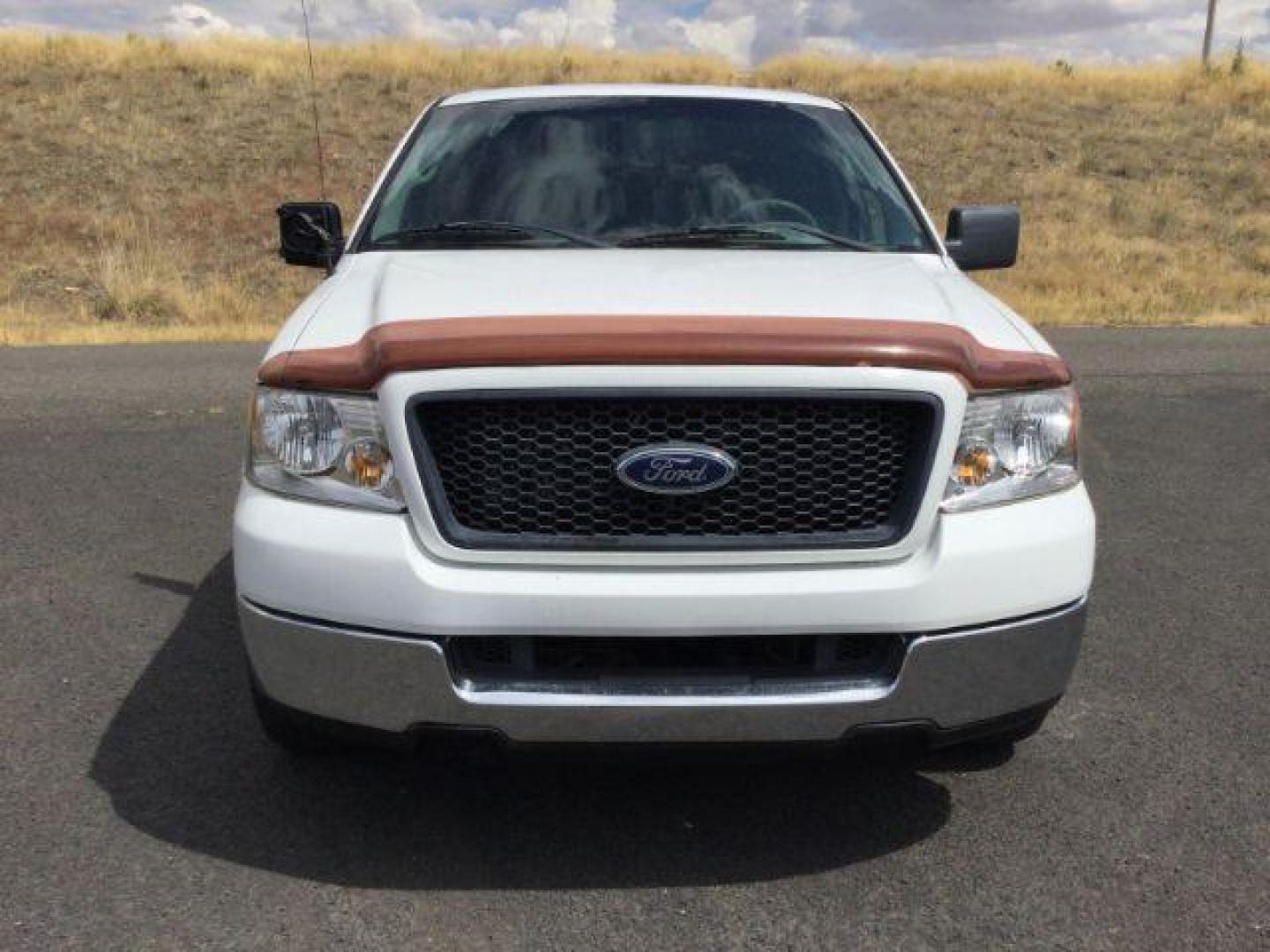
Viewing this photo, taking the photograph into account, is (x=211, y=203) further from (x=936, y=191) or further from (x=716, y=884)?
(x=716, y=884)

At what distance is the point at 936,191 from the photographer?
2277 centimetres

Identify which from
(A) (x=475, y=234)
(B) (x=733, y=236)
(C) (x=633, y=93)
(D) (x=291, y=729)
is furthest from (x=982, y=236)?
(D) (x=291, y=729)

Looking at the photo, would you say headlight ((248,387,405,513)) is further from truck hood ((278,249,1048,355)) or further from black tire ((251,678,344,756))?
black tire ((251,678,344,756))

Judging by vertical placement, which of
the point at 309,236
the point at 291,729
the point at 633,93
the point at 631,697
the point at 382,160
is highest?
the point at 633,93

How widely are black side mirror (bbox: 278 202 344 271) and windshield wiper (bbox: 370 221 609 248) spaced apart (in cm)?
54

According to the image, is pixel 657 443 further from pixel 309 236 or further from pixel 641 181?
pixel 309 236

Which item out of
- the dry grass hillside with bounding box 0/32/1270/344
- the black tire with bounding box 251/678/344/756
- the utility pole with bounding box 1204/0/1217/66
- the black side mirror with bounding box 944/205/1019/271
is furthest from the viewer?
the utility pole with bounding box 1204/0/1217/66

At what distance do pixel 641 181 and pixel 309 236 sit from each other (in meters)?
1.16

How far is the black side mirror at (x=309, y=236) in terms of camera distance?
4266mm

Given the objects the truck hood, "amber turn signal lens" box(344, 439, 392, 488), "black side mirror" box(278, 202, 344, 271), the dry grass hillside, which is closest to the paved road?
"amber turn signal lens" box(344, 439, 392, 488)

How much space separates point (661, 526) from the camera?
8.34ft

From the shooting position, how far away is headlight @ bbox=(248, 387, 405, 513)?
2.56 meters

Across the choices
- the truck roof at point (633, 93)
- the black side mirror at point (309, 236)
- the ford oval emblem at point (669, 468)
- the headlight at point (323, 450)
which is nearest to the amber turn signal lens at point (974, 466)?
the ford oval emblem at point (669, 468)

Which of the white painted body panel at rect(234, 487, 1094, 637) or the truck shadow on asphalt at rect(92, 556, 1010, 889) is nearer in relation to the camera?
the white painted body panel at rect(234, 487, 1094, 637)
